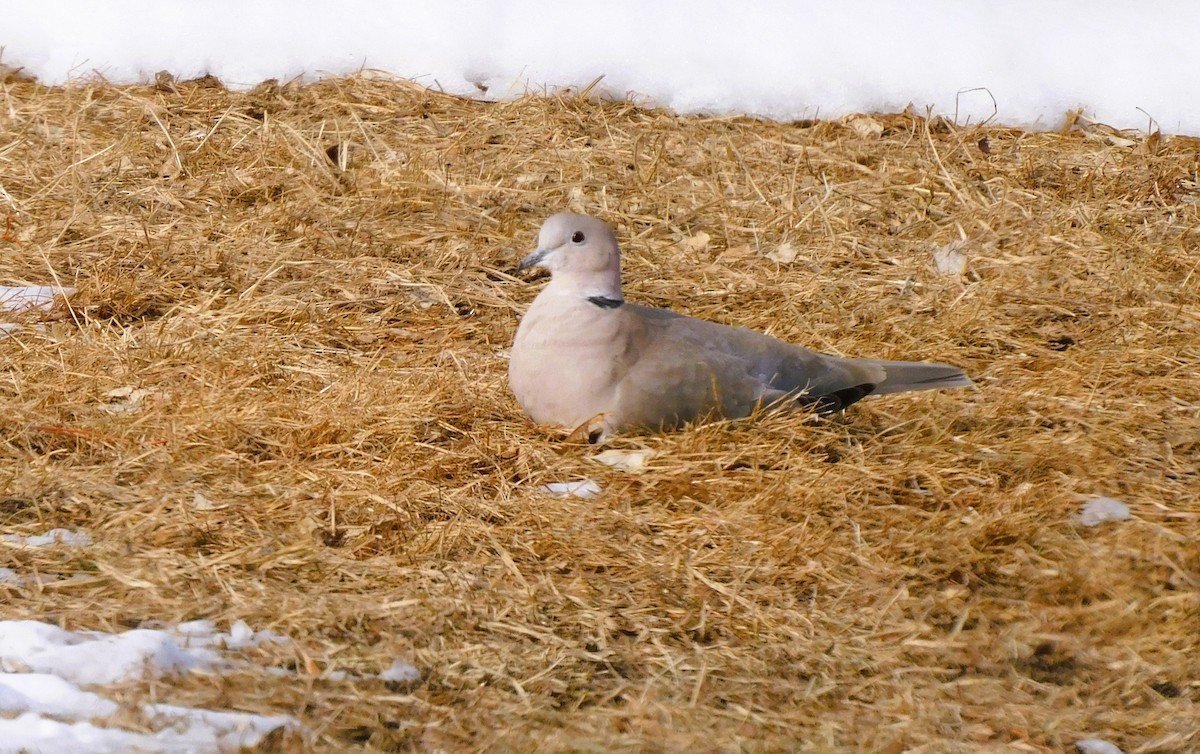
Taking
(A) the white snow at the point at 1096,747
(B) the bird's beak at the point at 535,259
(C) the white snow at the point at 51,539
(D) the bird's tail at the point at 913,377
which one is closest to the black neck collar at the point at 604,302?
(B) the bird's beak at the point at 535,259

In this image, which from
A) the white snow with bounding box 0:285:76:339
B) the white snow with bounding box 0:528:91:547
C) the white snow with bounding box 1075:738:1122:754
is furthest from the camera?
the white snow with bounding box 0:285:76:339

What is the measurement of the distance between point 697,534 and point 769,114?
13.1 feet

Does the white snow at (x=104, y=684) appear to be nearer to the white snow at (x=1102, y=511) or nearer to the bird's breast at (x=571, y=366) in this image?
the bird's breast at (x=571, y=366)

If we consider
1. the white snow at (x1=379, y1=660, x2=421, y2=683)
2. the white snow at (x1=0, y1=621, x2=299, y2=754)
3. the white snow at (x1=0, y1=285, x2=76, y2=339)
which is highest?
the white snow at (x1=0, y1=285, x2=76, y2=339)

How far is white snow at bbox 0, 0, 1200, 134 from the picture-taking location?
23.0ft

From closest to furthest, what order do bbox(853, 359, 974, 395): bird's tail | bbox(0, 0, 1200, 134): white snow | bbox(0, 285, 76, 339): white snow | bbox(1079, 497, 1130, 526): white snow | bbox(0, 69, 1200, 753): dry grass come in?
bbox(0, 69, 1200, 753): dry grass → bbox(1079, 497, 1130, 526): white snow → bbox(853, 359, 974, 395): bird's tail → bbox(0, 285, 76, 339): white snow → bbox(0, 0, 1200, 134): white snow

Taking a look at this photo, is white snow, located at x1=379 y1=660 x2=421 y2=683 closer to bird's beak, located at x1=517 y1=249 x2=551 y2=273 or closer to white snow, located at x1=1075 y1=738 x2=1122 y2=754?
white snow, located at x1=1075 y1=738 x2=1122 y2=754

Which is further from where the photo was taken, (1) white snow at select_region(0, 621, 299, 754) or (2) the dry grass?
(2) the dry grass

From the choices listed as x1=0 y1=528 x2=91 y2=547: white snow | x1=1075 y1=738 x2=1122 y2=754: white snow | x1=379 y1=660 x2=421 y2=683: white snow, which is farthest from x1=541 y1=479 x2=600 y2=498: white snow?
x1=1075 y1=738 x2=1122 y2=754: white snow

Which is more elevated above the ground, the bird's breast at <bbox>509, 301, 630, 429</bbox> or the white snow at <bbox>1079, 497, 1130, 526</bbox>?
the bird's breast at <bbox>509, 301, 630, 429</bbox>

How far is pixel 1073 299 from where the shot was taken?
530 cm

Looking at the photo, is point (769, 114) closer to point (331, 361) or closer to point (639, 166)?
point (639, 166)

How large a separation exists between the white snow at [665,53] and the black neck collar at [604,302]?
3122mm

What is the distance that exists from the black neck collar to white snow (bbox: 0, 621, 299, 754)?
5.23 ft
